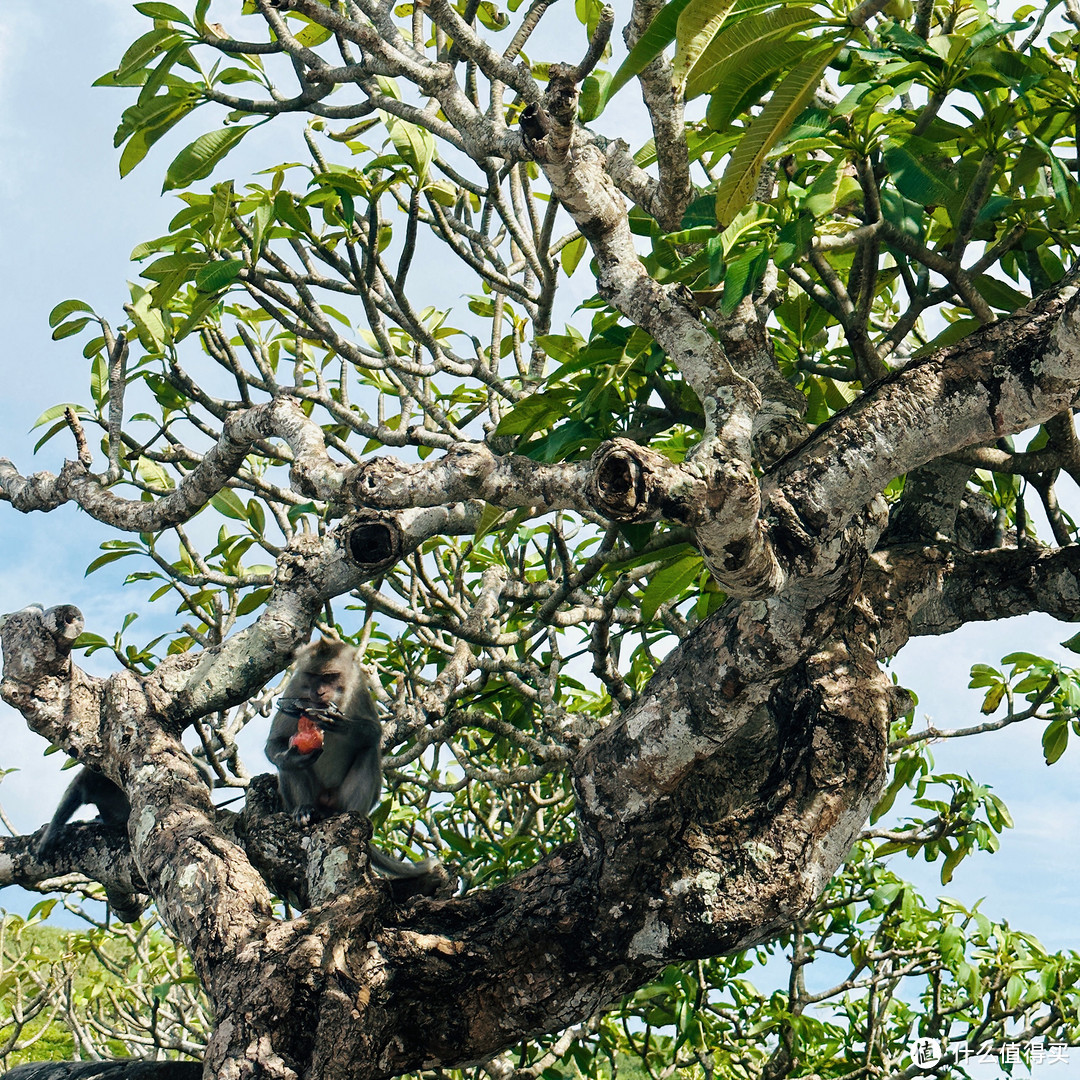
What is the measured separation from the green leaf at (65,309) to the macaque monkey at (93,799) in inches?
66.7

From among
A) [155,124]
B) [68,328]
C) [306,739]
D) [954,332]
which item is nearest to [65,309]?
[68,328]

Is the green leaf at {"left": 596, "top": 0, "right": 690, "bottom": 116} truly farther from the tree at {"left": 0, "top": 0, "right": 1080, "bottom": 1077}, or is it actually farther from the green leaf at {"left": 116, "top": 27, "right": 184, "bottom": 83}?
the green leaf at {"left": 116, "top": 27, "right": 184, "bottom": 83}

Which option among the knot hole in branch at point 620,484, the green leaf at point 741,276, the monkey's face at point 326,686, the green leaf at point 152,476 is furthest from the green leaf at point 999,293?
the green leaf at point 152,476

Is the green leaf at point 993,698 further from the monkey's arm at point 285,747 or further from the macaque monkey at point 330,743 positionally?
the monkey's arm at point 285,747

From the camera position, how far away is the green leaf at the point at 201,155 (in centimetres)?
305

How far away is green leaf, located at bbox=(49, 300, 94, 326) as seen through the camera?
3734 millimetres

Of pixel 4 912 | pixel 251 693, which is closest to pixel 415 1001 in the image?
pixel 251 693

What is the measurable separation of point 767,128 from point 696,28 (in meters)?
0.25

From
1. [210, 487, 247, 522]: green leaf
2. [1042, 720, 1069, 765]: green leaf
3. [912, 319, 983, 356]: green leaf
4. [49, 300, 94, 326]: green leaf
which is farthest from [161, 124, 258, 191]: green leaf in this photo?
[1042, 720, 1069, 765]: green leaf

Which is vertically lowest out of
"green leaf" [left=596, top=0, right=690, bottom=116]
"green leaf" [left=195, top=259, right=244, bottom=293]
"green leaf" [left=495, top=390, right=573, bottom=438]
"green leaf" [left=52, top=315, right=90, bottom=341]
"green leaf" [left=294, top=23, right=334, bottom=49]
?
"green leaf" [left=495, top=390, right=573, bottom=438]

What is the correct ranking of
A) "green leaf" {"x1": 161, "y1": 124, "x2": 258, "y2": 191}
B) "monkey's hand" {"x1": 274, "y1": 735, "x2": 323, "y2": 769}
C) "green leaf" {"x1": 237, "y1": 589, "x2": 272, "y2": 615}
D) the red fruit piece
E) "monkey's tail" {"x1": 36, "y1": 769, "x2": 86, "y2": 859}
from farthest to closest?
"green leaf" {"x1": 237, "y1": 589, "x2": 272, "y2": 615} < "monkey's tail" {"x1": 36, "y1": 769, "x2": 86, "y2": 859} < "monkey's hand" {"x1": 274, "y1": 735, "x2": 323, "y2": 769} < the red fruit piece < "green leaf" {"x1": 161, "y1": 124, "x2": 258, "y2": 191}

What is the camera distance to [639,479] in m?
1.89

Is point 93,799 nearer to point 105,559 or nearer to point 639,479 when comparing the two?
point 105,559

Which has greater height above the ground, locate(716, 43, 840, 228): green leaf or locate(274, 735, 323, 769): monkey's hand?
locate(716, 43, 840, 228): green leaf
